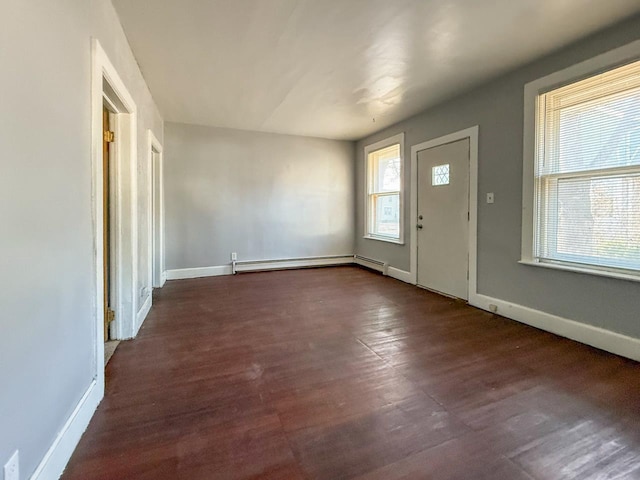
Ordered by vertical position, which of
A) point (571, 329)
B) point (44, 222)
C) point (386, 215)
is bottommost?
point (571, 329)

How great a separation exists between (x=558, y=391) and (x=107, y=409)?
260cm

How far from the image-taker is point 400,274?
496cm

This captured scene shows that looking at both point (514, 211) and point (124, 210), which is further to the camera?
point (514, 211)

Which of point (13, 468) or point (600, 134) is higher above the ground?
point (600, 134)

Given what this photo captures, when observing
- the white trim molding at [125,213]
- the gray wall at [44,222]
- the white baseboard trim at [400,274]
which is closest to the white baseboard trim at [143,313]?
the white trim molding at [125,213]

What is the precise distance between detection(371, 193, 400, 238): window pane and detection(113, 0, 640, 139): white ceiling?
1659 millimetres

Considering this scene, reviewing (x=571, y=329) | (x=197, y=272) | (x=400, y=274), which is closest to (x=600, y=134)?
(x=571, y=329)

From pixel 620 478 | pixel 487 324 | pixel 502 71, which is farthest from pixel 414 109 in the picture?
pixel 620 478

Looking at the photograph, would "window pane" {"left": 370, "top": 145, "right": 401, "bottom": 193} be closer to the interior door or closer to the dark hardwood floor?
the dark hardwood floor

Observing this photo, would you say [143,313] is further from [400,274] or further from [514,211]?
[514,211]

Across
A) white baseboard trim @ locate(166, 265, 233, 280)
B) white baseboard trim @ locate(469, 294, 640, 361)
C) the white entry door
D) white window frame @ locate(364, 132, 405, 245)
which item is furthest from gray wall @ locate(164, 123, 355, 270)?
white baseboard trim @ locate(469, 294, 640, 361)

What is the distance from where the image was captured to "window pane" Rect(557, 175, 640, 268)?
2373 mm

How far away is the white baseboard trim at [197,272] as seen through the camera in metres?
5.05

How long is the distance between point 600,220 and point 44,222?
3.56m
